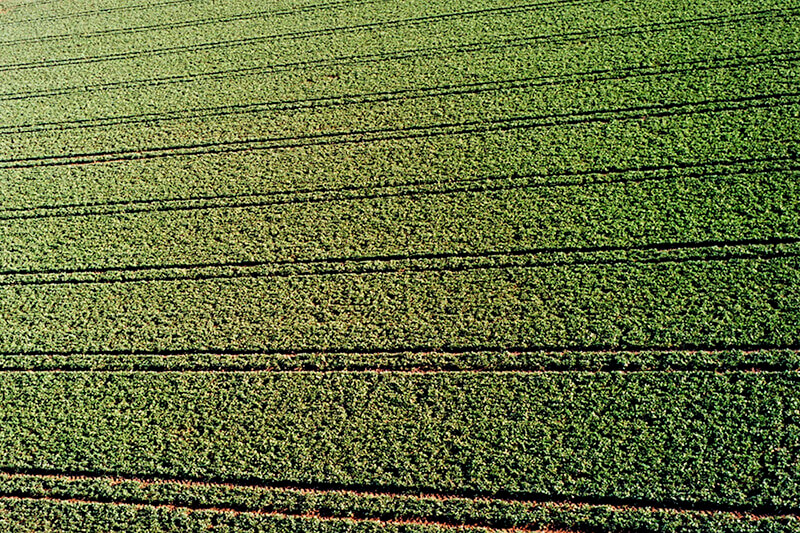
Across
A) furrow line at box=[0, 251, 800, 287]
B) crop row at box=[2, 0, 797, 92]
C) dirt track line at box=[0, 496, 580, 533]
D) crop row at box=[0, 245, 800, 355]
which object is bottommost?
dirt track line at box=[0, 496, 580, 533]

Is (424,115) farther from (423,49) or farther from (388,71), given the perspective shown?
(423,49)

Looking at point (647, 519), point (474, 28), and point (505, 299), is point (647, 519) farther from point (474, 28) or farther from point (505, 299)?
point (474, 28)

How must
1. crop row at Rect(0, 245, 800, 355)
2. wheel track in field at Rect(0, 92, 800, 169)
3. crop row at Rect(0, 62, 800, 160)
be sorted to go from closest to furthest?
crop row at Rect(0, 245, 800, 355) < wheel track in field at Rect(0, 92, 800, 169) < crop row at Rect(0, 62, 800, 160)

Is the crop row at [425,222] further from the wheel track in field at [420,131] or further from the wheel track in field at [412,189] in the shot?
the wheel track in field at [420,131]

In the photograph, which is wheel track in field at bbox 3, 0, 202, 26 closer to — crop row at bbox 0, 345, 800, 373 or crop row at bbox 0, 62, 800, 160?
crop row at bbox 0, 62, 800, 160

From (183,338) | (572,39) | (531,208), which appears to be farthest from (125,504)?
(572,39)

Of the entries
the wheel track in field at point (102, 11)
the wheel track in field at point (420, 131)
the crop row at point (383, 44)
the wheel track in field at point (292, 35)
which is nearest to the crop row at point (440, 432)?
the wheel track in field at point (420, 131)

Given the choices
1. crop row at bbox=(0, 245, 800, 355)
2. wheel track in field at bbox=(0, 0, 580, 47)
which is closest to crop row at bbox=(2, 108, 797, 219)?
crop row at bbox=(0, 245, 800, 355)

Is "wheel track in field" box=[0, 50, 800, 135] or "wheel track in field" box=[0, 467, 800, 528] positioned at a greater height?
"wheel track in field" box=[0, 50, 800, 135]
